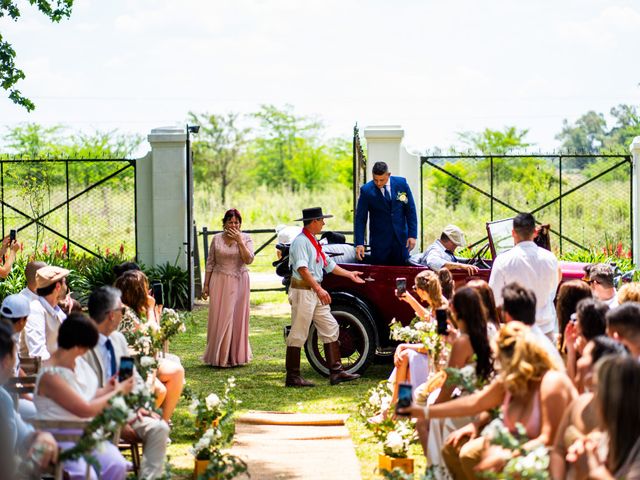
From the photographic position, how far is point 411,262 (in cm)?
1218

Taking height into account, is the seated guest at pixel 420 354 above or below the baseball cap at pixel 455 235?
below

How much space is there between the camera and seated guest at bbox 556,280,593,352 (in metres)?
8.03

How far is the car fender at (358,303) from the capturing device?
11.9 meters

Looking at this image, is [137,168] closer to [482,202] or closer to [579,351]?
[579,351]

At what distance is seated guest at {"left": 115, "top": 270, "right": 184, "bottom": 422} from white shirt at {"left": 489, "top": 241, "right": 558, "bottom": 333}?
2803 millimetres

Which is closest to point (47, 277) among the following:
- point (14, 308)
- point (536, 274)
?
point (14, 308)

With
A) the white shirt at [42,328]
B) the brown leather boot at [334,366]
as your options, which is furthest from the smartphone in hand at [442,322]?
the brown leather boot at [334,366]

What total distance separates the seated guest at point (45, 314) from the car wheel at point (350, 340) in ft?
12.2

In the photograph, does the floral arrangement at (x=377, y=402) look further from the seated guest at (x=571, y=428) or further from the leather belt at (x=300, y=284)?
the seated guest at (x=571, y=428)

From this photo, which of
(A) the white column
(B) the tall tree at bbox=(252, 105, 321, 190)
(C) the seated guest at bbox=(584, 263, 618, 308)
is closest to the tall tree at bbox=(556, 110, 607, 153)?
(B) the tall tree at bbox=(252, 105, 321, 190)

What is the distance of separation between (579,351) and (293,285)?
5075 mm

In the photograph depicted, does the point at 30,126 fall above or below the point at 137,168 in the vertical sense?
above

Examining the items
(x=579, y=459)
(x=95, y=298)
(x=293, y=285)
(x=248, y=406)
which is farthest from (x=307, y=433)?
(x=579, y=459)

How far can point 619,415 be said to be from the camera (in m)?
5.09
